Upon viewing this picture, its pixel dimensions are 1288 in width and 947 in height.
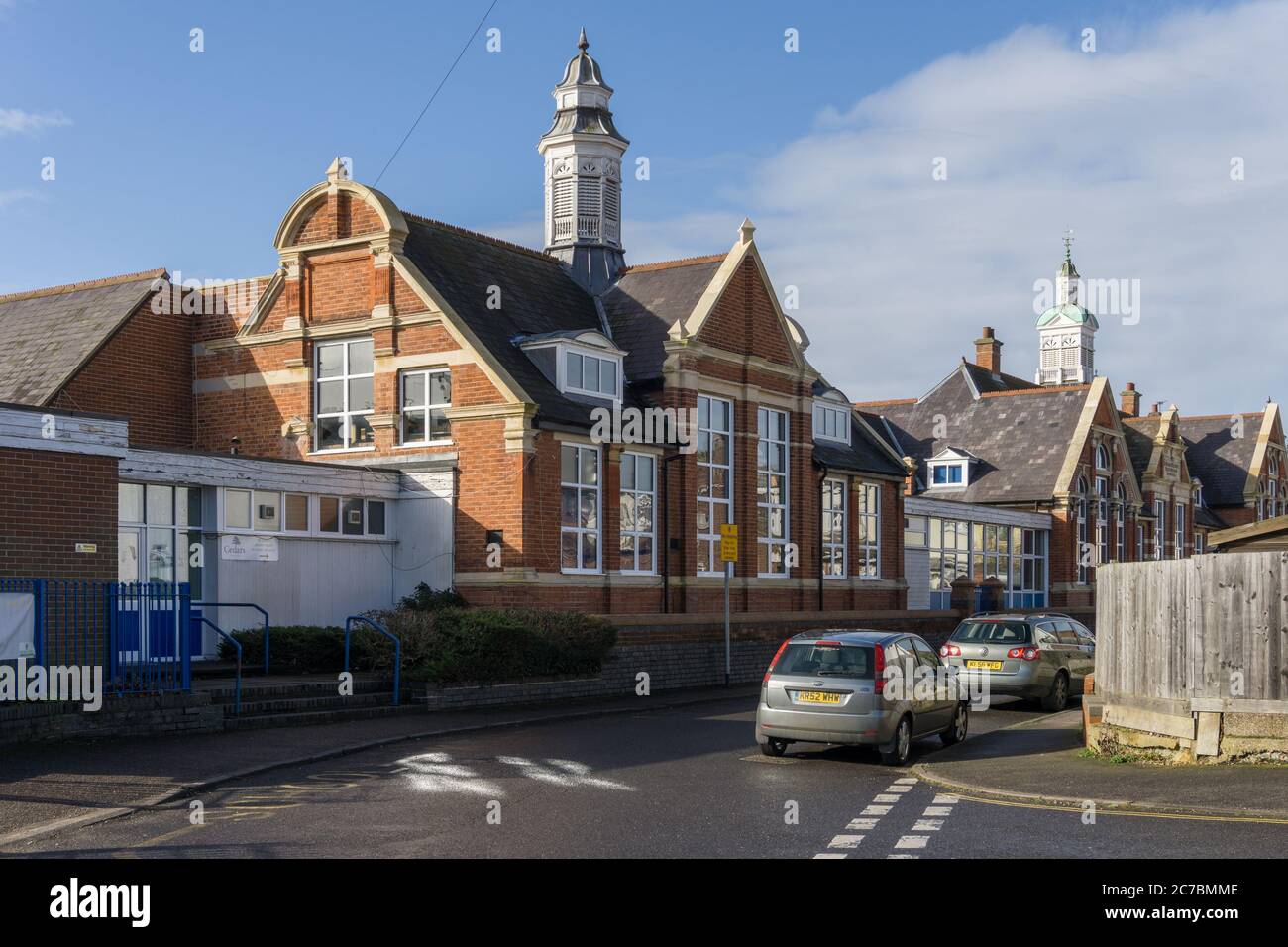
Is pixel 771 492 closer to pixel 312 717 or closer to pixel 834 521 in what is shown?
pixel 834 521

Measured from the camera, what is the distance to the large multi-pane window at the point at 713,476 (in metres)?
31.3

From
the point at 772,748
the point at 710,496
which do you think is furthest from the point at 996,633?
the point at 710,496

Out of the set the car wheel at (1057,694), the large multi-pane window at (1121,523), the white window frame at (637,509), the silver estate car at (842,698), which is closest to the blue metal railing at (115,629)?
the silver estate car at (842,698)

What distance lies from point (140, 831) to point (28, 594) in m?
5.81

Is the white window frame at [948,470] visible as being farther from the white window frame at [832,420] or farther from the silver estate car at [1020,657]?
the silver estate car at [1020,657]

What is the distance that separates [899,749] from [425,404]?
48.9ft

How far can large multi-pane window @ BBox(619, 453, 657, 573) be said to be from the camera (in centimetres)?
2927

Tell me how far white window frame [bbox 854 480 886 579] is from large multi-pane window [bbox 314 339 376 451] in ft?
44.1

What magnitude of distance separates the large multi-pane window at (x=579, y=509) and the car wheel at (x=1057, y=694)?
9.40m

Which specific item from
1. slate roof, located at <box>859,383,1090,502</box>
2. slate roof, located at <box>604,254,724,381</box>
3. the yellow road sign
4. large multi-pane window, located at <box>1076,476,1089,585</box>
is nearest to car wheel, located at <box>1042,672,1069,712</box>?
the yellow road sign

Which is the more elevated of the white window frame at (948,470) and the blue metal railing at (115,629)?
the white window frame at (948,470)

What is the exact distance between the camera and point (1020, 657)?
2247 cm

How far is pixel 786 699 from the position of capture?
16.0m
